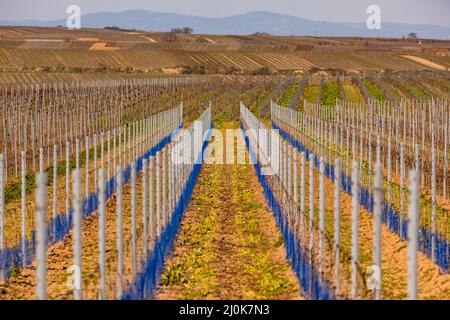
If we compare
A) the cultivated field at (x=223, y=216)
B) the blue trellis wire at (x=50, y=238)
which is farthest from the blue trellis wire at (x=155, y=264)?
the blue trellis wire at (x=50, y=238)

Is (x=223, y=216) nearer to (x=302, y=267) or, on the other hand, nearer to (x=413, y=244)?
(x=302, y=267)

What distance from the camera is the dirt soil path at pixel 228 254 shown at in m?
11.4

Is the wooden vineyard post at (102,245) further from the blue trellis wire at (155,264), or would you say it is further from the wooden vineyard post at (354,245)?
the wooden vineyard post at (354,245)

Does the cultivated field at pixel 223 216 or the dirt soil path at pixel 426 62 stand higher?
the dirt soil path at pixel 426 62

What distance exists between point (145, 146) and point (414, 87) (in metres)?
31.2

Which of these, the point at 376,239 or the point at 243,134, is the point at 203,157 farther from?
the point at 376,239

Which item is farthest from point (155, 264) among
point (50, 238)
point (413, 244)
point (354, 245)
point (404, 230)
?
point (413, 244)

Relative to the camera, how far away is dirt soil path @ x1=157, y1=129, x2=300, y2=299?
11.4 meters

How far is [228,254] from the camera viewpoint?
543 inches

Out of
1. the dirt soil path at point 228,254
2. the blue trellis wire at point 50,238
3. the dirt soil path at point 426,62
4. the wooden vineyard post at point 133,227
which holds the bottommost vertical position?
the dirt soil path at point 228,254

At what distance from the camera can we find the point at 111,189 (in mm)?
20531

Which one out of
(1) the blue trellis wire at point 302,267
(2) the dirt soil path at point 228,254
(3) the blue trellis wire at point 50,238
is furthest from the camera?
(3) the blue trellis wire at point 50,238

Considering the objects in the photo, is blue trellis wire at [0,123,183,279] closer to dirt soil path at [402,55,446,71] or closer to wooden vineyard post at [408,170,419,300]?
wooden vineyard post at [408,170,419,300]

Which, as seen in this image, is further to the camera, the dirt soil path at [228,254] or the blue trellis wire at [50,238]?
the blue trellis wire at [50,238]
